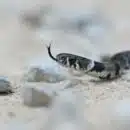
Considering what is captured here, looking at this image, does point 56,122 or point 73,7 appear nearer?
point 56,122

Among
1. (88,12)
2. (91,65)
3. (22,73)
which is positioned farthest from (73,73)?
(88,12)

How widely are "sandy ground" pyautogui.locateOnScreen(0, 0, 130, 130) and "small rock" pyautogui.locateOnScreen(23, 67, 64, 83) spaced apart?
5 centimetres

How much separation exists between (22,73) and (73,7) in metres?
1.19

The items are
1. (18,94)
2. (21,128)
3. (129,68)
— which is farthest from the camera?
(129,68)

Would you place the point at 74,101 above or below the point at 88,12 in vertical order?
below

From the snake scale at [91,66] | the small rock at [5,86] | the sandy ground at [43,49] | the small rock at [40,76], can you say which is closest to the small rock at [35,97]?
the sandy ground at [43,49]

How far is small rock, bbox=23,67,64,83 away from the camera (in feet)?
6.26

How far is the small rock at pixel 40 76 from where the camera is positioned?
1908 millimetres

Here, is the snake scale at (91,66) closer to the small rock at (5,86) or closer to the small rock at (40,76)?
the small rock at (40,76)

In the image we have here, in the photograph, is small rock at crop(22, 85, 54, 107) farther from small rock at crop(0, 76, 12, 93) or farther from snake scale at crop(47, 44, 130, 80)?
snake scale at crop(47, 44, 130, 80)

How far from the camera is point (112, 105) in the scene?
4.91 feet

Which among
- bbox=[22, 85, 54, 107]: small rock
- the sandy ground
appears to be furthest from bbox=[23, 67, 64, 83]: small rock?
bbox=[22, 85, 54, 107]: small rock

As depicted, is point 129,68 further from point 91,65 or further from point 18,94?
point 18,94

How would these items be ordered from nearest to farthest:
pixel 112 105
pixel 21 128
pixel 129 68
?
pixel 21 128 → pixel 112 105 → pixel 129 68
